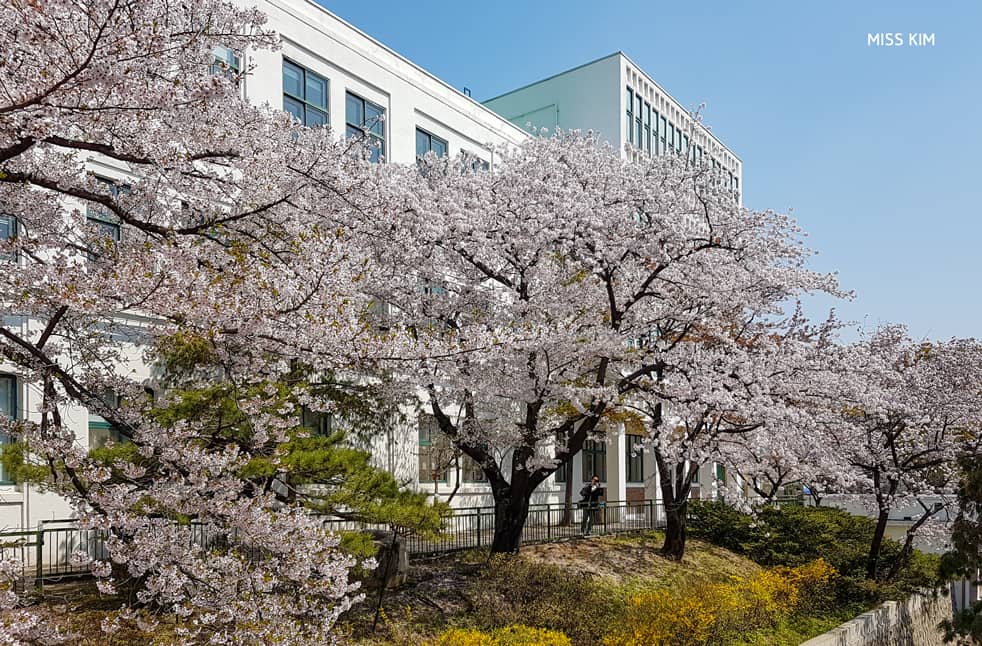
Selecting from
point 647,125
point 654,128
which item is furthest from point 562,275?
point 654,128

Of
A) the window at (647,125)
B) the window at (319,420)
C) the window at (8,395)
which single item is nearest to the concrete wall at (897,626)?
the window at (319,420)

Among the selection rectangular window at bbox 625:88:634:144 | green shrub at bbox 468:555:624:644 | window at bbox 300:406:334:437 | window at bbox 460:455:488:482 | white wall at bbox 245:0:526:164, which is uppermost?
rectangular window at bbox 625:88:634:144

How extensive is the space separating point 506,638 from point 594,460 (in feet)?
81.6

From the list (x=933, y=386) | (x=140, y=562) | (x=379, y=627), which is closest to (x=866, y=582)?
(x=933, y=386)

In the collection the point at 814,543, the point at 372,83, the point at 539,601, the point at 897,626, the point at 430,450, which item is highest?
the point at 372,83

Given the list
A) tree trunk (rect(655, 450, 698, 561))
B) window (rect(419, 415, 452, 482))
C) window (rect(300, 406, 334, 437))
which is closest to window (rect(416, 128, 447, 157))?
window (rect(419, 415, 452, 482))

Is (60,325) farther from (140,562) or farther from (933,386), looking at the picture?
(933,386)

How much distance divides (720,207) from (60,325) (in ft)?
35.9

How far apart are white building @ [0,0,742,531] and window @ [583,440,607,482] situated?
49 mm

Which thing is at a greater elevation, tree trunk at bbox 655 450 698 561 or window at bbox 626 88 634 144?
window at bbox 626 88 634 144

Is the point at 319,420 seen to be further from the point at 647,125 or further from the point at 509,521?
the point at 647,125

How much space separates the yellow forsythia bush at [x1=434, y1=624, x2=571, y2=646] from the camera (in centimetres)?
1007

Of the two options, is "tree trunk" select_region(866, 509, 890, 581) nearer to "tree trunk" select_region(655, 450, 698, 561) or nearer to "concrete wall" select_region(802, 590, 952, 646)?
"concrete wall" select_region(802, 590, 952, 646)

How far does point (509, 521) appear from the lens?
16656 millimetres
